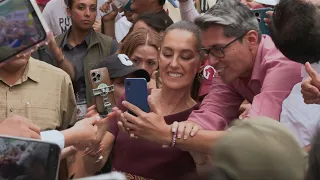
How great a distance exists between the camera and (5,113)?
3.54 meters

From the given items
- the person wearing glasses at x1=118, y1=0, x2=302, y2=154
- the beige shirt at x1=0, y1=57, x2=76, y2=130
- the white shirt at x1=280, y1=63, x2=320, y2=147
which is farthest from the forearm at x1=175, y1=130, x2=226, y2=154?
the beige shirt at x1=0, y1=57, x2=76, y2=130

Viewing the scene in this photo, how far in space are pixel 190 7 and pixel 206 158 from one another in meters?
2.15

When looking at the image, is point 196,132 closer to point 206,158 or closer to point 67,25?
point 206,158

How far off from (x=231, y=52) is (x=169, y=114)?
44 cm

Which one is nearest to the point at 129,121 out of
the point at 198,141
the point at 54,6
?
the point at 198,141

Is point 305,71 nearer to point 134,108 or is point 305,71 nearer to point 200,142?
point 200,142

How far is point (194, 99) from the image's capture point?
339 cm

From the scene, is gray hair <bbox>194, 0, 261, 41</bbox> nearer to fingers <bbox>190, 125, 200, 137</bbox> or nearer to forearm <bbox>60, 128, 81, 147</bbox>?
fingers <bbox>190, 125, 200, 137</bbox>

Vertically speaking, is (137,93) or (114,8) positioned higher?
(137,93)

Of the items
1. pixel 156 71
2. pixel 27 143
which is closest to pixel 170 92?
pixel 156 71

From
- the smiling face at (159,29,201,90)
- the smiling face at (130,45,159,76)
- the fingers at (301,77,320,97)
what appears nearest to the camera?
the fingers at (301,77,320,97)

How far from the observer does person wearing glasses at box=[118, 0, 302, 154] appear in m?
2.75

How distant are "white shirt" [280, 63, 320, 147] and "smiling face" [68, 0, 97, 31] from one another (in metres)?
2.66

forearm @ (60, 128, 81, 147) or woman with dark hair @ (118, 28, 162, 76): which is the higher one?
forearm @ (60, 128, 81, 147)
